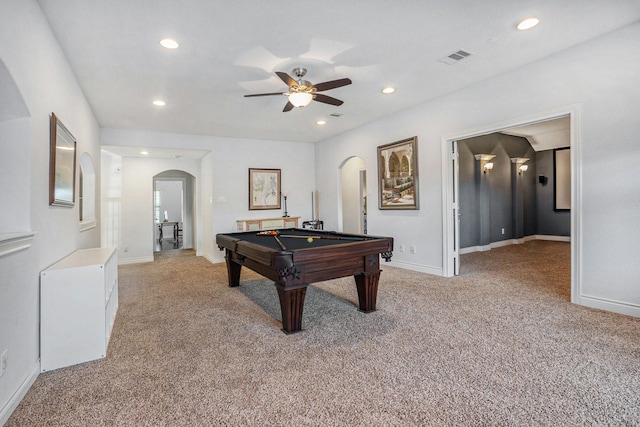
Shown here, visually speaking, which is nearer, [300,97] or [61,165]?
[61,165]

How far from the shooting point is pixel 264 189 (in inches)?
275

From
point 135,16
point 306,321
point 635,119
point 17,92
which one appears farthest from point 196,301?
point 635,119

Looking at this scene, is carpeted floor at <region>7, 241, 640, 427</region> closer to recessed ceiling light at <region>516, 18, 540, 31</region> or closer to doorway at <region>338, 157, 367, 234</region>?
recessed ceiling light at <region>516, 18, 540, 31</region>

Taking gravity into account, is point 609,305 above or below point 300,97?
below

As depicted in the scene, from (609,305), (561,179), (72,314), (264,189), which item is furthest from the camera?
(561,179)

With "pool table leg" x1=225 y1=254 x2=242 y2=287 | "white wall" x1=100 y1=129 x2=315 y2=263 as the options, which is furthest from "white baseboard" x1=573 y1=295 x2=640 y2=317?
"white wall" x1=100 y1=129 x2=315 y2=263

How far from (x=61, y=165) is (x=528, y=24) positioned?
4.36 m

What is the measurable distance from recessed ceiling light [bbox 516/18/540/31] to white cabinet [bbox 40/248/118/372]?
13.1ft

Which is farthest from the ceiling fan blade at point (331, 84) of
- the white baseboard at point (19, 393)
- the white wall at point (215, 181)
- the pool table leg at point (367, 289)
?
the white wall at point (215, 181)

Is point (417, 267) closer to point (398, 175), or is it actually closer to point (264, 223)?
point (398, 175)

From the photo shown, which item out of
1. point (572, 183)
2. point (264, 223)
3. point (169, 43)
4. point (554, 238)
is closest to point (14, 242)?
point (169, 43)

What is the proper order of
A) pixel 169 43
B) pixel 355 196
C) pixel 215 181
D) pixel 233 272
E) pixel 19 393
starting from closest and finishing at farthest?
pixel 19 393, pixel 169 43, pixel 233 272, pixel 215 181, pixel 355 196

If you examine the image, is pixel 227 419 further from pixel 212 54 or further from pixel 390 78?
pixel 390 78

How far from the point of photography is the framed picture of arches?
5004mm
